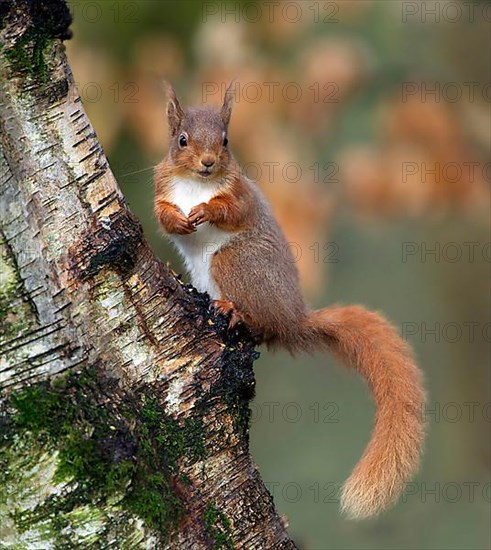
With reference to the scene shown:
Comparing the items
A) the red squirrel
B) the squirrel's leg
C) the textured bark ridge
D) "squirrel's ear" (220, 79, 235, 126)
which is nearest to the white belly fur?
the red squirrel

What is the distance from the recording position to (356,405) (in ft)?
24.7

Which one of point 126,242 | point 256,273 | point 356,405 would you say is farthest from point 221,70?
point 356,405

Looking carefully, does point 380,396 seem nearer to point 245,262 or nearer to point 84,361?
point 245,262

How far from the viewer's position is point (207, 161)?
9.14 ft

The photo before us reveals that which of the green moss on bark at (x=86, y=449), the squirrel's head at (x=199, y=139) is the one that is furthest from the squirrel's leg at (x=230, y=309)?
the green moss on bark at (x=86, y=449)

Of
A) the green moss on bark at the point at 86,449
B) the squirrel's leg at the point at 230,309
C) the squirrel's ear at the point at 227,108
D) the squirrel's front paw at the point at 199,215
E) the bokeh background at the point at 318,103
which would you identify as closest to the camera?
the green moss on bark at the point at 86,449

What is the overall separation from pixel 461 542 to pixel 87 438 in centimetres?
476

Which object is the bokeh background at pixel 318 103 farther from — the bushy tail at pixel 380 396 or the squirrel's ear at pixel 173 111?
the bushy tail at pixel 380 396

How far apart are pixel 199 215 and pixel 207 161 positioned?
16cm

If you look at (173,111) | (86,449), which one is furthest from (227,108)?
(86,449)

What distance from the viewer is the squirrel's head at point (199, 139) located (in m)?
2.81

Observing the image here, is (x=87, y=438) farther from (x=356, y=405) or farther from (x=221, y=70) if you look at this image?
(x=356, y=405)

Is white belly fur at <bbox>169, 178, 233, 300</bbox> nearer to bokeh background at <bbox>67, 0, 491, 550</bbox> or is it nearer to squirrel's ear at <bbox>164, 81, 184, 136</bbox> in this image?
squirrel's ear at <bbox>164, 81, 184, 136</bbox>

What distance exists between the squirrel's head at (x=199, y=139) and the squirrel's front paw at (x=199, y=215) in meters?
0.13
